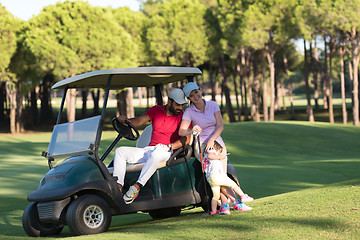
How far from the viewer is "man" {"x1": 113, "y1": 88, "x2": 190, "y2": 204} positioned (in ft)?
22.6

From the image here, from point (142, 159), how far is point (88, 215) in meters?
1.05

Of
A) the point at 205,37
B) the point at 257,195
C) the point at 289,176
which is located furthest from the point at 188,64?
the point at 257,195

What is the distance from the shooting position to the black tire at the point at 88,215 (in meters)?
6.43

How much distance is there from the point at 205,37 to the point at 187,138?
34.4 metres

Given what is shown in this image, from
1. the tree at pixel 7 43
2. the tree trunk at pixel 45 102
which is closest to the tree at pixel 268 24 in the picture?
the tree at pixel 7 43

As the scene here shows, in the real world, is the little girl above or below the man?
below

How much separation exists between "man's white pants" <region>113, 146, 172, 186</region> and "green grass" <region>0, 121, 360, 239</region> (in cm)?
62

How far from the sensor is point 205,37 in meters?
41.2

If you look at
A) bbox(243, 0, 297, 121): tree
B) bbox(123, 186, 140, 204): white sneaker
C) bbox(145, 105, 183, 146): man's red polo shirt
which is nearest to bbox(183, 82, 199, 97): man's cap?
bbox(145, 105, 183, 146): man's red polo shirt

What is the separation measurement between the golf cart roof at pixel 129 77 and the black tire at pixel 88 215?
1.52 meters

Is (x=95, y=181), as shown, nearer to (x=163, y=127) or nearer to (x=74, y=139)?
(x=74, y=139)

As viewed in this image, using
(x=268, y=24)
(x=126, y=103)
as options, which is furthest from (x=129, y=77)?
(x=126, y=103)

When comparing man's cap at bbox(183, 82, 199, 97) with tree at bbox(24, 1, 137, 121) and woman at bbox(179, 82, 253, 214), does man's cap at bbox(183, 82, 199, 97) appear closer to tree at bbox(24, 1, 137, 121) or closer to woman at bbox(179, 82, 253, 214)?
woman at bbox(179, 82, 253, 214)

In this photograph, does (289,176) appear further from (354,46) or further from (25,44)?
(25,44)
